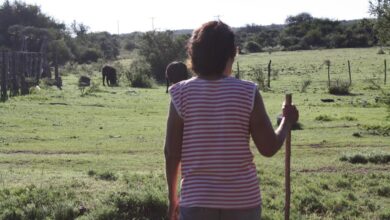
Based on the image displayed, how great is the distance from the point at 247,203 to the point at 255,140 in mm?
378

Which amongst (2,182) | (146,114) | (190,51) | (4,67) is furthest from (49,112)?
(190,51)

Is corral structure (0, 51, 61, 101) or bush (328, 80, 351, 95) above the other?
corral structure (0, 51, 61, 101)

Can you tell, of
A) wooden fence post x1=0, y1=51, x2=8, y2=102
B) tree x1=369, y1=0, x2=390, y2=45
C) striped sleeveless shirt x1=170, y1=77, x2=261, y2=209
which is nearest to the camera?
striped sleeveless shirt x1=170, y1=77, x2=261, y2=209

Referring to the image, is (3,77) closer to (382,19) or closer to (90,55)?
(382,19)

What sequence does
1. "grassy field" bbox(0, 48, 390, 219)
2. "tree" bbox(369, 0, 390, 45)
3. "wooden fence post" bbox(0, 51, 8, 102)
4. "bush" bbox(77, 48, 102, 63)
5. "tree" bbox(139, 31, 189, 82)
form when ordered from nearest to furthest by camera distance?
"grassy field" bbox(0, 48, 390, 219)
"tree" bbox(369, 0, 390, 45)
"wooden fence post" bbox(0, 51, 8, 102)
"tree" bbox(139, 31, 189, 82)
"bush" bbox(77, 48, 102, 63)

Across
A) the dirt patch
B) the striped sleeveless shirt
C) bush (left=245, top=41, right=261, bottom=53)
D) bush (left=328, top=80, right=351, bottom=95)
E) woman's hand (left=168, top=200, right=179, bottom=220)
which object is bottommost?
bush (left=328, top=80, right=351, bottom=95)

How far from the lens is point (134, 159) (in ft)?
44.2

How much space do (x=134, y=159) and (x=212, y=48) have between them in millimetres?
9895

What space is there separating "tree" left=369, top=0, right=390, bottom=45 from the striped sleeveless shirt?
43.2ft

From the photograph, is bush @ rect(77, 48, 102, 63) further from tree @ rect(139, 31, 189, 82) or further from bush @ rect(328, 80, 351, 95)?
bush @ rect(328, 80, 351, 95)

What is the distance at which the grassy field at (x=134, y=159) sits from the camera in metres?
7.94

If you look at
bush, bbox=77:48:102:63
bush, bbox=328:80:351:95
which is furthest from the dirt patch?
bush, bbox=77:48:102:63

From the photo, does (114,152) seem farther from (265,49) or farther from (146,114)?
(265,49)

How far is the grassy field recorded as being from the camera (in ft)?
26.1
